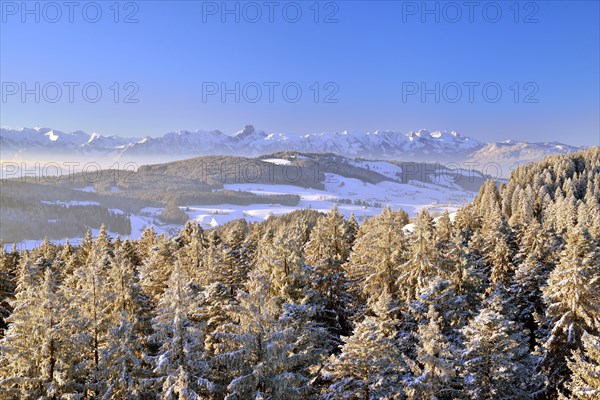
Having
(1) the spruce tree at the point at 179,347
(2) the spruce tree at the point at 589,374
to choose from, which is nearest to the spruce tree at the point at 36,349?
(1) the spruce tree at the point at 179,347

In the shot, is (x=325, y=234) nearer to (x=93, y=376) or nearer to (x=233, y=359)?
(x=233, y=359)

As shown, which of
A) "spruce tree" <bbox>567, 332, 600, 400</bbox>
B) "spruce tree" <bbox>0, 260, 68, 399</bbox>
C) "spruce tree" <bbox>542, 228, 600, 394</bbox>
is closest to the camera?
"spruce tree" <bbox>567, 332, 600, 400</bbox>

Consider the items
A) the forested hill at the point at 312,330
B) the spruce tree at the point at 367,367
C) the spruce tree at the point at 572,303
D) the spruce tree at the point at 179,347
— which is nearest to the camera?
the spruce tree at the point at 179,347

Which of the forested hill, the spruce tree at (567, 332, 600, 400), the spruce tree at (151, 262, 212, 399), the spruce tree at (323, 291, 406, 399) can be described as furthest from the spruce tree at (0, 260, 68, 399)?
the spruce tree at (567, 332, 600, 400)

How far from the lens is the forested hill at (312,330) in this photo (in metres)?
20.0

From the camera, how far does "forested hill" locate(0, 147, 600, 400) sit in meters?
20.0

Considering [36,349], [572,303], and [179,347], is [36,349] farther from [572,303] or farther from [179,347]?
[572,303]

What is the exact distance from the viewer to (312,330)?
26.7 m

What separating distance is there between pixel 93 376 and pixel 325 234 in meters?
22.1

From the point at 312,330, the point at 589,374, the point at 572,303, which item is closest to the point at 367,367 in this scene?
the point at 312,330

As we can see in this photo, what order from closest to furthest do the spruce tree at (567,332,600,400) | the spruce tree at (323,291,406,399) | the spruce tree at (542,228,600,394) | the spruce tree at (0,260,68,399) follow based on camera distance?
1. the spruce tree at (567,332,600,400)
2. the spruce tree at (0,260,68,399)
3. the spruce tree at (323,291,406,399)
4. the spruce tree at (542,228,600,394)

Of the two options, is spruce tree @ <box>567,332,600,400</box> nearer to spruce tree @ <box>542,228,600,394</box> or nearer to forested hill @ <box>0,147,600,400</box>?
forested hill @ <box>0,147,600,400</box>

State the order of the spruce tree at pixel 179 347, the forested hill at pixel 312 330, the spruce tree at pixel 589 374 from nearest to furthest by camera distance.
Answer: the spruce tree at pixel 589 374 < the spruce tree at pixel 179 347 < the forested hill at pixel 312 330

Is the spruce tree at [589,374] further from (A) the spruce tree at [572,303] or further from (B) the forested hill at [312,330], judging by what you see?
(A) the spruce tree at [572,303]
